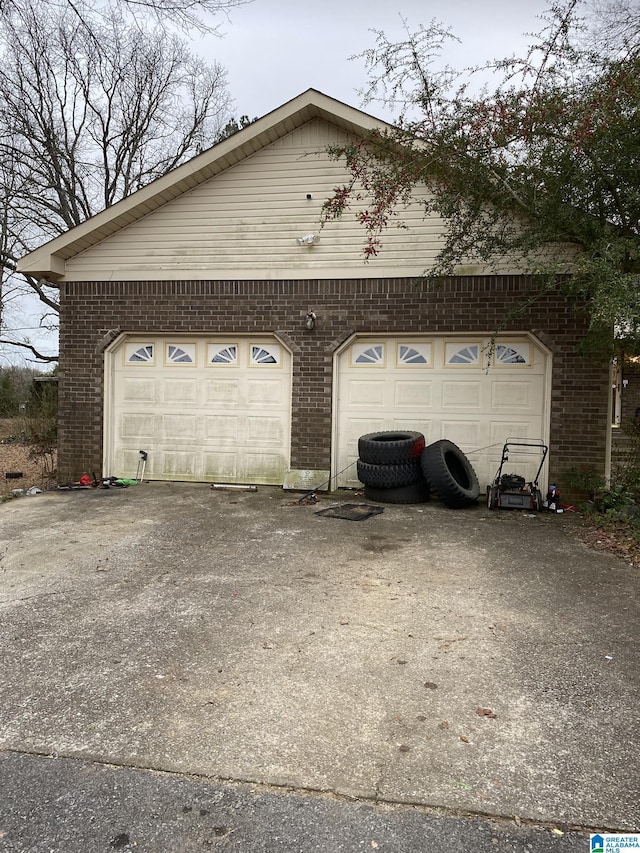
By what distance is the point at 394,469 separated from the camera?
7.66 metres

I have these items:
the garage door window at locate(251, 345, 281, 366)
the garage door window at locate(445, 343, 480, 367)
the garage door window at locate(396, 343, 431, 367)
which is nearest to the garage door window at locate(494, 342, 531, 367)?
the garage door window at locate(445, 343, 480, 367)

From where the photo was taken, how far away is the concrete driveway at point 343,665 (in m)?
2.30

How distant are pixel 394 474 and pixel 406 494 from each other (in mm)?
342

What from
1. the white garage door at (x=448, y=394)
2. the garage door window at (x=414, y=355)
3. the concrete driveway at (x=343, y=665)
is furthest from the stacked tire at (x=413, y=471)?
the concrete driveway at (x=343, y=665)

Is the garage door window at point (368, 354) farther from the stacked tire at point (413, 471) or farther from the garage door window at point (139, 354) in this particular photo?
the garage door window at point (139, 354)

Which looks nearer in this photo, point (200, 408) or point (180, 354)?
point (200, 408)

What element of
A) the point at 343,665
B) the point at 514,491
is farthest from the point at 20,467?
the point at 343,665

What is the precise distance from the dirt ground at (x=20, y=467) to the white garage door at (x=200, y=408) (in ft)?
5.89

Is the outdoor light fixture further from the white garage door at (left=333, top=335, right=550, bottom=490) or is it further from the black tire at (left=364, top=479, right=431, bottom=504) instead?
the black tire at (left=364, top=479, right=431, bottom=504)

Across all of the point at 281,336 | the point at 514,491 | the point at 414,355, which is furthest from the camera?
the point at 281,336

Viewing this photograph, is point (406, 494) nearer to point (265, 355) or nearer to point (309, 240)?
point (265, 355)

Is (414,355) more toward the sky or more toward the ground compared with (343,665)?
more toward the sky

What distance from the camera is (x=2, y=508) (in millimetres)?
7605

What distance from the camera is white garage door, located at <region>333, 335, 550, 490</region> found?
8.21 metres
